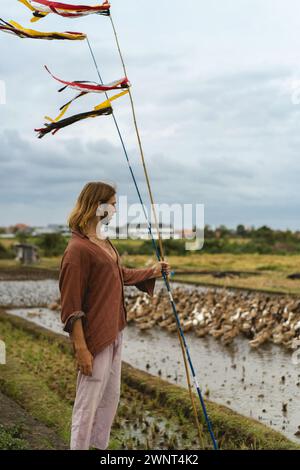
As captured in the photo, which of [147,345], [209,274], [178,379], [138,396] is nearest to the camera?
[138,396]

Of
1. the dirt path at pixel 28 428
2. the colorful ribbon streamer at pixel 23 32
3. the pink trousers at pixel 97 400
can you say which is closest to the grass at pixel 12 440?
the dirt path at pixel 28 428

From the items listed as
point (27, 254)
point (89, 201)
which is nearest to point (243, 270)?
point (27, 254)

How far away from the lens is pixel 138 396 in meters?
6.56

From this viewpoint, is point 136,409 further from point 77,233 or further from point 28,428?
point 77,233

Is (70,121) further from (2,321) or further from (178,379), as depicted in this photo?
(2,321)

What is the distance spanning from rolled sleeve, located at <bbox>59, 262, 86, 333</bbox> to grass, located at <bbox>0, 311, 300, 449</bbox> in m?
2.03

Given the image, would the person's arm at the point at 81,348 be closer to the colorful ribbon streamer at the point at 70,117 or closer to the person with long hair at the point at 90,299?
the person with long hair at the point at 90,299

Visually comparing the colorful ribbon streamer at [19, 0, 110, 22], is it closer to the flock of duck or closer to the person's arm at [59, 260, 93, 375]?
the person's arm at [59, 260, 93, 375]

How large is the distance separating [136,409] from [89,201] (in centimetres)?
324

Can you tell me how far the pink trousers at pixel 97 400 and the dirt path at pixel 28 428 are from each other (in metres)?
1.00

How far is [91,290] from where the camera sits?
3.43 m

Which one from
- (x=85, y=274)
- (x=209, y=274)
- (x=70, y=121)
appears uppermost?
(x=70, y=121)
